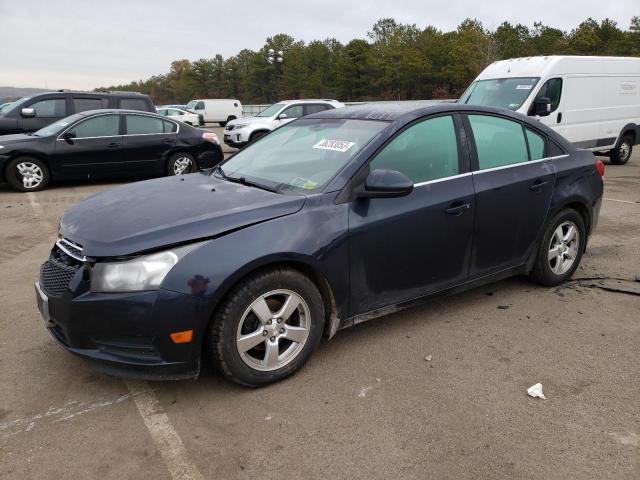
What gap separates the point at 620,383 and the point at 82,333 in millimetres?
3018

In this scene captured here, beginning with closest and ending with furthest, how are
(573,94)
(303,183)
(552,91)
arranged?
(303,183) < (552,91) < (573,94)

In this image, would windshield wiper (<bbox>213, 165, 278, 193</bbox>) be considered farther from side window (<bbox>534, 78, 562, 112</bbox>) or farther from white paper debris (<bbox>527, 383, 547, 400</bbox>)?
side window (<bbox>534, 78, 562, 112</bbox>)

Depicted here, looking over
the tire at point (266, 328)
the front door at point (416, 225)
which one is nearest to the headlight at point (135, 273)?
the tire at point (266, 328)

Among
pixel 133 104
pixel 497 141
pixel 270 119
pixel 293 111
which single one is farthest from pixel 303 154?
pixel 293 111

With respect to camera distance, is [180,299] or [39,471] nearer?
[39,471]

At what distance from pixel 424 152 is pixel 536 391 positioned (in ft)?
5.48

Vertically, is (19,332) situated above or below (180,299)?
below

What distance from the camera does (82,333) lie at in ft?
9.04

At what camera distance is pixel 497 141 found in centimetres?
408

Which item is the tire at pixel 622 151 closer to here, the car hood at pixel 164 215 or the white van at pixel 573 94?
the white van at pixel 573 94

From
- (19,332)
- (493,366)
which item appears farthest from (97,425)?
(493,366)

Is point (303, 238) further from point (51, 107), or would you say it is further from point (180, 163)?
point (51, 107)

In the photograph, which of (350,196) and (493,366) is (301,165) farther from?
(493,366)

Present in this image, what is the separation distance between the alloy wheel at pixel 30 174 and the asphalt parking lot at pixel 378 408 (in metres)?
6.15
